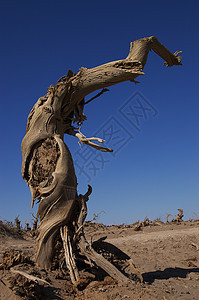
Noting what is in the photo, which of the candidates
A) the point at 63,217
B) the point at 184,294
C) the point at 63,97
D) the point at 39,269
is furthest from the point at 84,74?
the point at 184,294

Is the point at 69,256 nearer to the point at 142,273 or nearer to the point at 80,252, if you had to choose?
the point at 80,252

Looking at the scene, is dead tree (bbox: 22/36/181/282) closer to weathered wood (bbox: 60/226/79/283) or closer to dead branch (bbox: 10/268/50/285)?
weathered wood (bbox: 60/226/79/283)

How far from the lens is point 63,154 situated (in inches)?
191

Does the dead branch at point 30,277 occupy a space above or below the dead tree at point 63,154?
below

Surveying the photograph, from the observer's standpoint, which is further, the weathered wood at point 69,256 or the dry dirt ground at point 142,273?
the weathered wood at point 69,256

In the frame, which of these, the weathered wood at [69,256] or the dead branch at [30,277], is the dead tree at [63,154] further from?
the dead branch at [30,277]

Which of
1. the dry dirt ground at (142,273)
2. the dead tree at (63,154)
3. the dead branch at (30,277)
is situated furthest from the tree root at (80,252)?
the dead branch at (30,277)

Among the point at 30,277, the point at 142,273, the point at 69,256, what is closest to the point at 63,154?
the point at 69,256

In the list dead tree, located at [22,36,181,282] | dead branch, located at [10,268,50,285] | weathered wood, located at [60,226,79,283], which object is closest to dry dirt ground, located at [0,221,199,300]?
dead branch, located at [10,268,50,285]

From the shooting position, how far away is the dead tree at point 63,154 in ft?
15.1

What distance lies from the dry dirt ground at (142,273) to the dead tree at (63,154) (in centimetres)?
26

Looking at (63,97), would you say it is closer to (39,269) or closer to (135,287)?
(39,269)

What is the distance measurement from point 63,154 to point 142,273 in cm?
331

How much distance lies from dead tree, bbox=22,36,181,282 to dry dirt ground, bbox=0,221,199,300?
0.86 feet
